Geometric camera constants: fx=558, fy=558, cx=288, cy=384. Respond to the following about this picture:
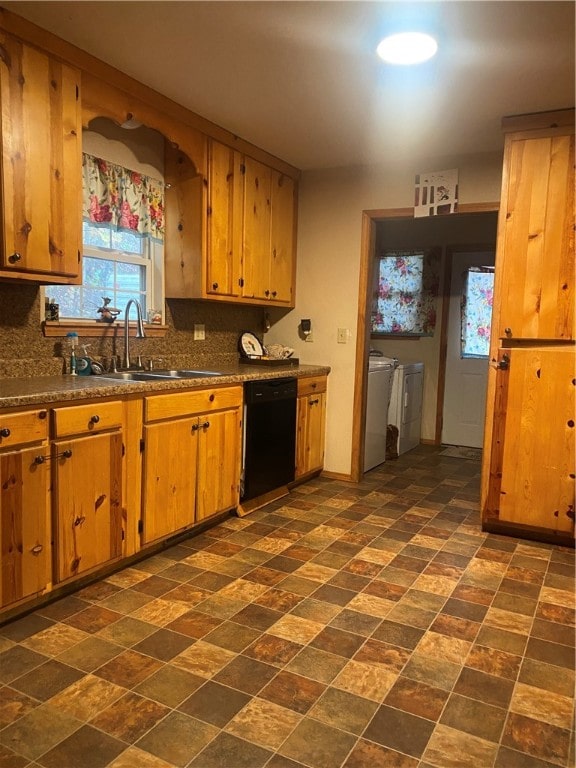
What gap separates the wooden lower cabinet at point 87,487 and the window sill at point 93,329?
657mm

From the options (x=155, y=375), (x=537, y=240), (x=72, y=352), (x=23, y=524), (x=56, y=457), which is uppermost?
(x=537, y=240)

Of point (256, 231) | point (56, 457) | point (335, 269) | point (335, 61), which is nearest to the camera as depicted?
point (56, 457)

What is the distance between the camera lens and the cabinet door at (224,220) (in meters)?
3.51

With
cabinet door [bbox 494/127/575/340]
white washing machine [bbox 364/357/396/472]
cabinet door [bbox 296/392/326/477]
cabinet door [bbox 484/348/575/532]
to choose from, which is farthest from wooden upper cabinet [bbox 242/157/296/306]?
cabinet door [bbox 484/348/575/532]

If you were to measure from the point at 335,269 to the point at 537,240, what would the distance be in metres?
1.59

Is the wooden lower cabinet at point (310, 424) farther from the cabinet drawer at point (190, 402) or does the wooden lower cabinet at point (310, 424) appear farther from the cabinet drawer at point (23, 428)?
the cabinet drawer at point (23, 428)

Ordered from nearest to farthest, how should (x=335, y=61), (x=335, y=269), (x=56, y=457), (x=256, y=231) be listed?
(x=56, y=457) → (x=335, y=61) → (x=256, y=231) → (x=335, y=269)

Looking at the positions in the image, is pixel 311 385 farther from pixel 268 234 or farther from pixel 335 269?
pixel 268 234

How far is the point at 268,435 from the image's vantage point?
3635 millimetres

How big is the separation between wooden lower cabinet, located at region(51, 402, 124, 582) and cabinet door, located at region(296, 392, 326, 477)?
172 cm

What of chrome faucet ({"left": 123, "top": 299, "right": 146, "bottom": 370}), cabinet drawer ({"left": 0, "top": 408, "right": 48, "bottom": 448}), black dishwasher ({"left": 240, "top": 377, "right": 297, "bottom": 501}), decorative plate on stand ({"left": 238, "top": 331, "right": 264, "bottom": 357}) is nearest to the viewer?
cabinet drawer ({"left": 0, "top": 408, "right": 48, "bottom": 448})

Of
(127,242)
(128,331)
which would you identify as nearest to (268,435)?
(128,331)

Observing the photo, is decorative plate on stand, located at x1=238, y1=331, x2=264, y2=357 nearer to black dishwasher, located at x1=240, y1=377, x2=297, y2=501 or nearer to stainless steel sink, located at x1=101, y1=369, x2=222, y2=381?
black dishwasher, located at x1=240, y1=377, x2=297, y2=501

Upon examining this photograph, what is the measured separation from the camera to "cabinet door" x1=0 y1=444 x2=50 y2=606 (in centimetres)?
205
